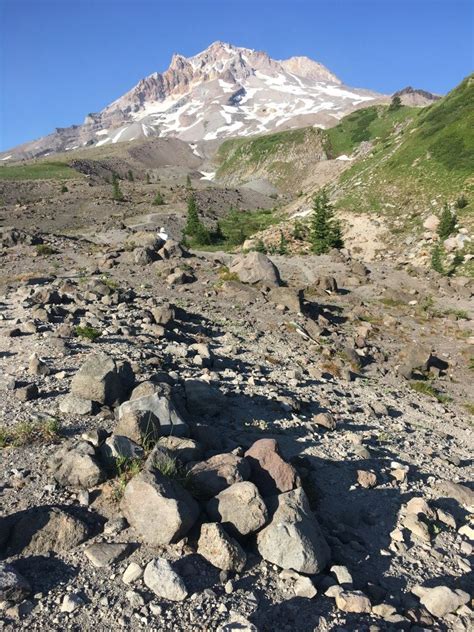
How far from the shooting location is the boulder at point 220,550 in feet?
21.5

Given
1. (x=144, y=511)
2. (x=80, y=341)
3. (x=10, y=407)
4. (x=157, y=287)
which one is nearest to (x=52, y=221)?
(x=157, y=287)

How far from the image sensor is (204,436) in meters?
9.84

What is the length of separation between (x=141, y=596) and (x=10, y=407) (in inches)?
241

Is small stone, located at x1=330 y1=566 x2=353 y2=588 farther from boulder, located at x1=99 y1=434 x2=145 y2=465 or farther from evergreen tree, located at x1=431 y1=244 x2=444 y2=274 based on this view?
evergreen tree, located at x1=431 y1=244 x2=444 y2=274

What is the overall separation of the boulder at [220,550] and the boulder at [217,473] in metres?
0.91

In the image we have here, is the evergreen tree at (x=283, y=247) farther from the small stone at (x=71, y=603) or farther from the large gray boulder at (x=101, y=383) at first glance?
the small stone at (x=71, y=603)

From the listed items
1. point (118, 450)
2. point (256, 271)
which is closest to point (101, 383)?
point (118, 450)

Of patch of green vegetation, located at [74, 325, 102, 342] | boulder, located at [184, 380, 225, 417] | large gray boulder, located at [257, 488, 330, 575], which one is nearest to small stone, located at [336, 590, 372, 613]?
large gray boulder, located at [257, 488, 330, 575]

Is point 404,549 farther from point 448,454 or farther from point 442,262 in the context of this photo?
point 442,262

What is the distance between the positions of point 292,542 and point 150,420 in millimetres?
3621

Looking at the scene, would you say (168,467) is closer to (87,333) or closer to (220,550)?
(220,550)

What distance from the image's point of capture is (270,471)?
8242mm

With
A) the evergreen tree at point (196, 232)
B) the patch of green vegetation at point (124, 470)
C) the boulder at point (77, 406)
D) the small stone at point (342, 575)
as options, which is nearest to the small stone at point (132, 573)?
the patch of green vegetation at point (124, 470)

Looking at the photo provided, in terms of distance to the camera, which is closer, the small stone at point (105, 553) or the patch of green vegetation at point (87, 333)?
the small stone at point (105, 553)
